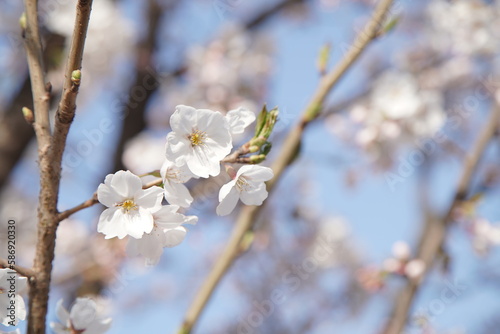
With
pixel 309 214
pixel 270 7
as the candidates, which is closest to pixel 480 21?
pixel 270 7

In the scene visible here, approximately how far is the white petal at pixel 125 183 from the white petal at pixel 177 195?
0.05m

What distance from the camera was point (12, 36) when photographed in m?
4.64

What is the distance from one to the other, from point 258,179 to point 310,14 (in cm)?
617

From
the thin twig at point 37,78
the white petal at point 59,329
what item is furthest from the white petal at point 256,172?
the white petal at point 59,329

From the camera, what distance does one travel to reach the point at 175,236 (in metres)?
0.99

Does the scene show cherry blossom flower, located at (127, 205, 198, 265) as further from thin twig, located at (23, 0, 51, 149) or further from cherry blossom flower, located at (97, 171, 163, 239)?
thin twig, located at (23, 0, 51, 149)

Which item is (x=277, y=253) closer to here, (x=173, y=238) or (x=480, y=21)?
(x=480, y=21)

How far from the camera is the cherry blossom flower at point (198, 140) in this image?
3.22ft

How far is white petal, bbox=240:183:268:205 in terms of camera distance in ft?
3.37

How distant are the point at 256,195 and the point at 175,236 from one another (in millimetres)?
168

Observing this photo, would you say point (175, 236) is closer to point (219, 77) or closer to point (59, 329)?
point (59, 329)

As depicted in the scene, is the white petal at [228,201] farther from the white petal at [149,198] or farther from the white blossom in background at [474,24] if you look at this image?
the white blossom in background at [474,24]

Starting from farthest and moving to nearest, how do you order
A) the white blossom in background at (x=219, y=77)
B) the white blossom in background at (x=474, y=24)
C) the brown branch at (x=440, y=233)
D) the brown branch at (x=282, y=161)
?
1. the white blossom in background at (x=219, y=77)
2. the white blossom in background at (x=474, y=24)
3. the brown branch at (x=440, y=233)
4. the brown branch at (x=282, y=161)

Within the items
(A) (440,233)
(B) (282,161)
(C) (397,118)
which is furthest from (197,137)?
(C) (397,118)
